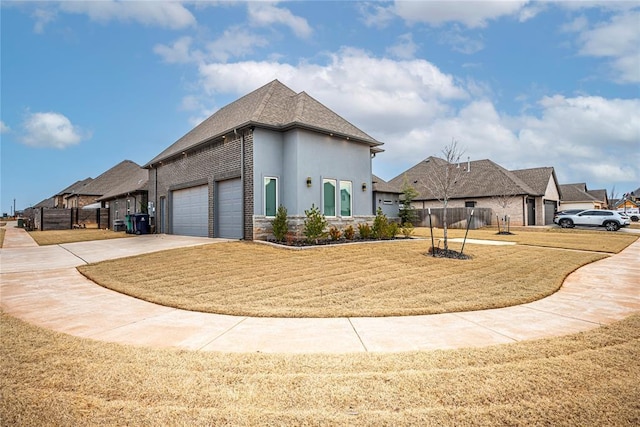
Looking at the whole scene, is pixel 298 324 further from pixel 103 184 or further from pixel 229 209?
pixel 103 184

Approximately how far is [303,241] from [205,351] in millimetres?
8299

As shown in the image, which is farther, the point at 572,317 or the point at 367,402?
the point at 572,317

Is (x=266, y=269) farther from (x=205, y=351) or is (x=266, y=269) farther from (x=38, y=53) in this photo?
(x=38, y=53)

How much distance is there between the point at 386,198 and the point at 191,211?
1742 centimetres

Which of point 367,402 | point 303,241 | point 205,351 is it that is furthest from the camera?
point 303,241

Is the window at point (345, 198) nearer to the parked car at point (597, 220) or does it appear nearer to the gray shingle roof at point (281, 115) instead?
the gray shingle roof at point (281, 115)

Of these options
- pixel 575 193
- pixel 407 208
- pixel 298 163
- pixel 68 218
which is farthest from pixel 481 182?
pixel 68 218

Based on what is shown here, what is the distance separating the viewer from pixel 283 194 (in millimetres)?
12734

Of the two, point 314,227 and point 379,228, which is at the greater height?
point 314,227

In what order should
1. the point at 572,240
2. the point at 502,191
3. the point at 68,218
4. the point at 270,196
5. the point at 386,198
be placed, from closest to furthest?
1. the point at 270,196
2. the point at 572,240
3. the point at 68,218
4. the point at 502,191
5. the point at 386,198

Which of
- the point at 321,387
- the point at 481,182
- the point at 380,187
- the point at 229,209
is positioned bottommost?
the point at 321,387

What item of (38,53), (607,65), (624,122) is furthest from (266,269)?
(624,122)

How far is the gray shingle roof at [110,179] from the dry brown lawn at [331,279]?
3185 cm

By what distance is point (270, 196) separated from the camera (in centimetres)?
1242
